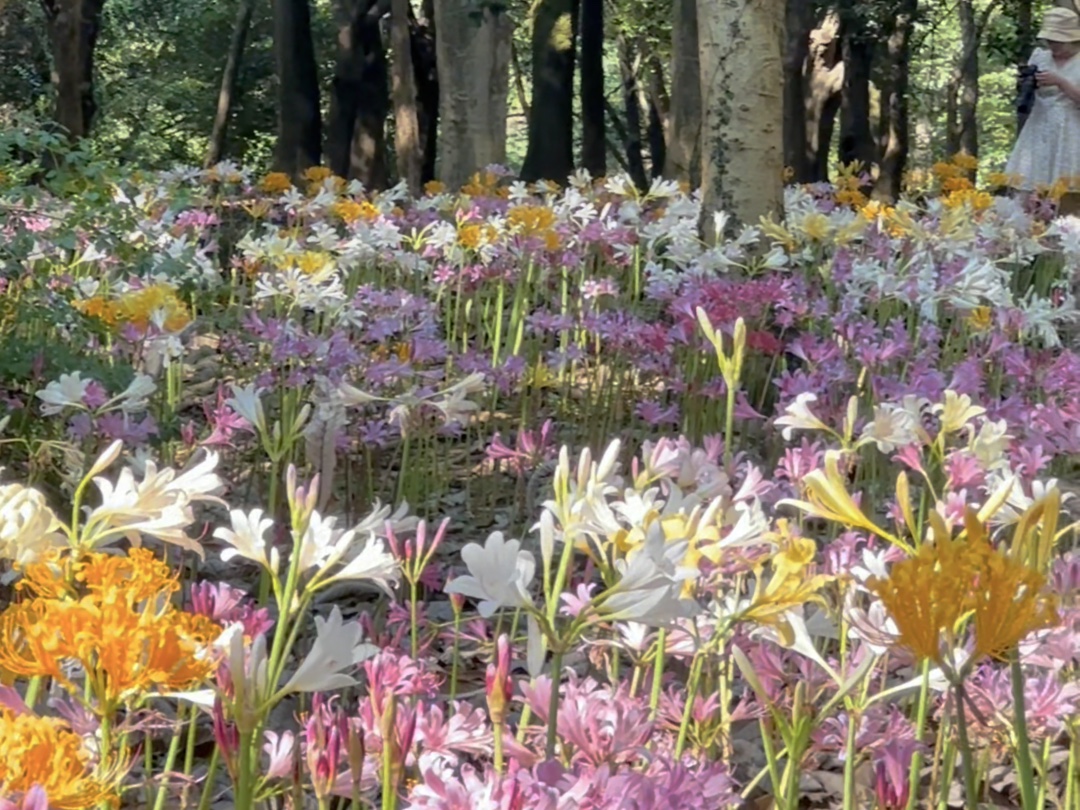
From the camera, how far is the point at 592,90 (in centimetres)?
1494

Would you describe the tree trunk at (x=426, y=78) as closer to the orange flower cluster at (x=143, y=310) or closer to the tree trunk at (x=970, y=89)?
the tree trunk at (x=970, y=89)

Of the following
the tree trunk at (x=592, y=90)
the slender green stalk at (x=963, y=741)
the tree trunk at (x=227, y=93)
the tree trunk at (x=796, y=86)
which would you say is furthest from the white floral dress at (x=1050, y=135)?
the tree trunk at (x=227, y=93)

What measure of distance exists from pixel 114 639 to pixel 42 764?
0.12m

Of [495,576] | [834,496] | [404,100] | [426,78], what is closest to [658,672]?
[834,496]

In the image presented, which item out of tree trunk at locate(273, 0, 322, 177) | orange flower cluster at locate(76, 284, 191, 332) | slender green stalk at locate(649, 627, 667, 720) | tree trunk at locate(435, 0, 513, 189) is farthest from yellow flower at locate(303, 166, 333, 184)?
slender green stalk at locate(649, 627, 667, 720)

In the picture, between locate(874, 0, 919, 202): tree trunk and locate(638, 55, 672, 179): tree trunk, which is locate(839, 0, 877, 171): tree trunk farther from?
locate(638, 55, 672, 179): tree trunk

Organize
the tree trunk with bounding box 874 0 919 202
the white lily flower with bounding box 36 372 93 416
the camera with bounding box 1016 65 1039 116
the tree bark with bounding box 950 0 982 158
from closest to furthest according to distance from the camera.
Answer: the white lily flower with bounding box 36 372 93 416, the camera with bounding box 1016 65 1039 116, the tree trunk with bounding box 874 0 919 202, the tree bark with bounding box 950 0 982 158

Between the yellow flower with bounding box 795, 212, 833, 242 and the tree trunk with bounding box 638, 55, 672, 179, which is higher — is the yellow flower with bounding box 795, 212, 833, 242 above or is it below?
below

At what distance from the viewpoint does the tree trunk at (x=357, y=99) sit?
1249 centimetres

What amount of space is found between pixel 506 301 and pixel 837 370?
3.43 metres

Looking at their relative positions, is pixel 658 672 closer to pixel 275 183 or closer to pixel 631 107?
pixel 275 183

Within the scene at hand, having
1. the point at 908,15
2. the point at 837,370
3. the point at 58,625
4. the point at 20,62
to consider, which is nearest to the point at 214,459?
the point at 58,625

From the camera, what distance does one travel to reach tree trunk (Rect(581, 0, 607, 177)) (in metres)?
14.7

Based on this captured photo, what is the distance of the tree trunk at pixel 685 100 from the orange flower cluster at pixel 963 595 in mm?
8608
